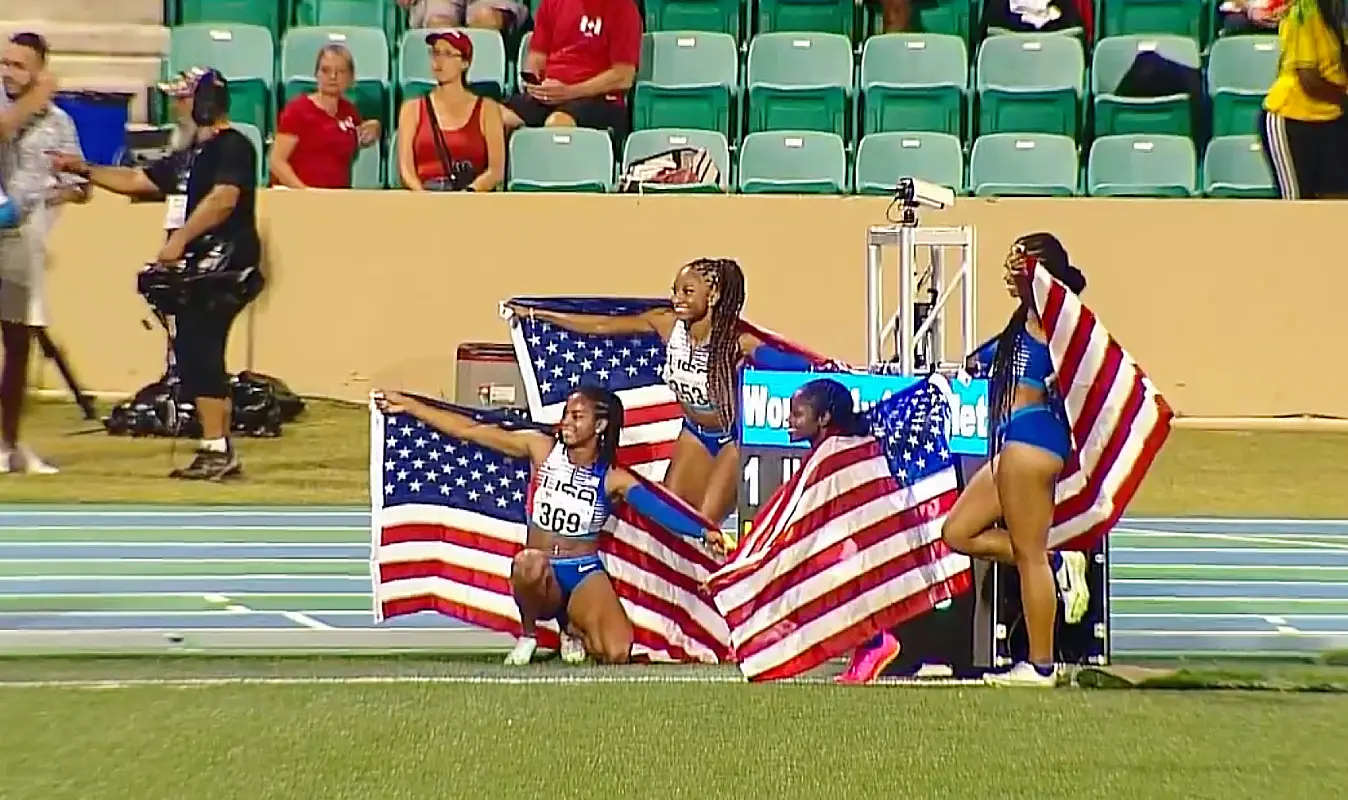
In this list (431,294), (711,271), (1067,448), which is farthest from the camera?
(431,294)

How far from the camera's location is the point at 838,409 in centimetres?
598

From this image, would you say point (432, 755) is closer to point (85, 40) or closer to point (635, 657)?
point (635, 657)

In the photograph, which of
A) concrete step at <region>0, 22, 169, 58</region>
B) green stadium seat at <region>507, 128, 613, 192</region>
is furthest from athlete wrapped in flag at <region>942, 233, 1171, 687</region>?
concrete step at <region>0, 22, 169, 58</region>

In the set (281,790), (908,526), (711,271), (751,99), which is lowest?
(281,790)

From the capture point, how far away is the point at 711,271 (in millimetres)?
6594

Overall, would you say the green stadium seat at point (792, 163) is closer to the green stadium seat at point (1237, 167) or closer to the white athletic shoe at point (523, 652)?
the green stadium seat at point (1237, 167)

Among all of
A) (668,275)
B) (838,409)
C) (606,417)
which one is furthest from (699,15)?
(838,409)

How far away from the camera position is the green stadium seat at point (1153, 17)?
1309 centimetres

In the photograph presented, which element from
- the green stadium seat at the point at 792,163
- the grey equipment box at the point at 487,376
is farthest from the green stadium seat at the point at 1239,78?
the grey equipment box at the point at 487,376

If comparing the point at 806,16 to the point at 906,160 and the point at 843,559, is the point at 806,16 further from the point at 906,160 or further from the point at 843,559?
the point at 843,559

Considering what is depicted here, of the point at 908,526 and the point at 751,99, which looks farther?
the point at 751,99

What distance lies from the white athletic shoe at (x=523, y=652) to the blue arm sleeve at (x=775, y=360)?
1.14 meters

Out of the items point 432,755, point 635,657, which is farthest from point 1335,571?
point 432,755

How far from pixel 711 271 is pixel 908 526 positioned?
114 centimetres
